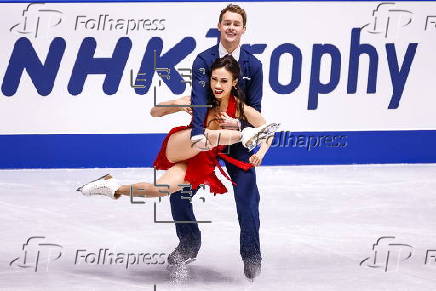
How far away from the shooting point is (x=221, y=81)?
420 centimetres

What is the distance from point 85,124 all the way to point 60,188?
1.07 meters

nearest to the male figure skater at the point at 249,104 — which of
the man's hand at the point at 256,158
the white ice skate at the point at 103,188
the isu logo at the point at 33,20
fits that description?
the man's hand at the point at 256,158

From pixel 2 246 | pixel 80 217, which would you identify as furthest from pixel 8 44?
pixel 2 246

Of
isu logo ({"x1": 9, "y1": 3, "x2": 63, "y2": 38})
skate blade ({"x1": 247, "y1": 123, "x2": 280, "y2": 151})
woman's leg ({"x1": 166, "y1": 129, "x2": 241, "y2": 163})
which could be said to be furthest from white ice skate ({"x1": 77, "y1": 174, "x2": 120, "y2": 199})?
isu logo ({"x1": 9, "y1": 3, "x2": 63, "y2": 38})

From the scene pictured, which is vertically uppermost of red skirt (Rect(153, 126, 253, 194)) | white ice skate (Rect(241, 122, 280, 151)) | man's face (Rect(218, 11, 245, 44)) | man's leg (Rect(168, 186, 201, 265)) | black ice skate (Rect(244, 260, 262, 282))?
man's face (Rect(218, 11, 245, 44))

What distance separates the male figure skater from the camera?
421 centimetres

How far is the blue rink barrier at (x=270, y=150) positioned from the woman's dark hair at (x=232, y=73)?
3.77m

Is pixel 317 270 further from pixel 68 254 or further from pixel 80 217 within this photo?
pixel 80 217

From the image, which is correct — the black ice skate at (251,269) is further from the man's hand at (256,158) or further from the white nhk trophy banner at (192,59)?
the white nhk trophy banner at (192,59)

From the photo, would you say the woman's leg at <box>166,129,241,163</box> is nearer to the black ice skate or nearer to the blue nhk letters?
the black ice skate

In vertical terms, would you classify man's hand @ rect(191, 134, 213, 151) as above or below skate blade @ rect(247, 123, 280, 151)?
below

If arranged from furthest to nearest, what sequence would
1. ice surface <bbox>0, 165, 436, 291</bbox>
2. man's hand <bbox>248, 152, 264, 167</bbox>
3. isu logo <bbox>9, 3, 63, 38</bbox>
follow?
isu logo <bbox>9, 3, 63, 38</bbox> < ice surface <bbox>0, 165, 436, 291</bbox> < man's hand <bbox>248, 152, 264, 167</bbox>

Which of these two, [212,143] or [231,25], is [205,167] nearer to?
[212,143]

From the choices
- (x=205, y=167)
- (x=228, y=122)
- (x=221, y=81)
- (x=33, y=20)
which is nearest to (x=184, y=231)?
(x=205, y=167)
